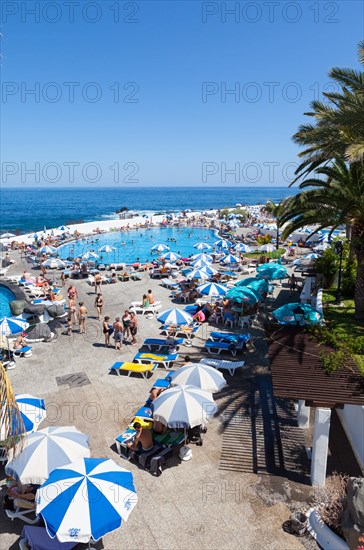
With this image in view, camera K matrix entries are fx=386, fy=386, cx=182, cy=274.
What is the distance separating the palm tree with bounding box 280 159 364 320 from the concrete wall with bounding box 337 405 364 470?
4365mm

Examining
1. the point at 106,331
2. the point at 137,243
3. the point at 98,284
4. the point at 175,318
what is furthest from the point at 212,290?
the point at 137,243

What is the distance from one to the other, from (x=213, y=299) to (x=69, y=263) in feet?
47.3

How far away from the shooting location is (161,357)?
13258 mm

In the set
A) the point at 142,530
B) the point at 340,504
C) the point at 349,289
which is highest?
the point at 349,289

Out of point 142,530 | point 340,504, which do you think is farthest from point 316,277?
point 142,530

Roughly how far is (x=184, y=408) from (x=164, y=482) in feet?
4.83

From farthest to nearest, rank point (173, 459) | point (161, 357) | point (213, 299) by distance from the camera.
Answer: point (213, 299), point (161, 357), point (173, 459)

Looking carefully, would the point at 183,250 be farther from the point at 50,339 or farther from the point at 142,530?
the point at 142,530

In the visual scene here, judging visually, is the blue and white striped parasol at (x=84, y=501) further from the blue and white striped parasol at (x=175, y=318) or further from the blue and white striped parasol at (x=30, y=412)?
the blue and white striped parasol at (x=175, y=318)

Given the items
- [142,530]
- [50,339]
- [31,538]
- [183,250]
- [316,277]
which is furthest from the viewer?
[183,250]

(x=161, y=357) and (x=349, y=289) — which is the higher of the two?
(x=349, y=289)

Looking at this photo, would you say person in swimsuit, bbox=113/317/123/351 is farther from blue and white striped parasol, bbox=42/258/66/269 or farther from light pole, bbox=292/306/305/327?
blue and white striped parasol, bbox=42/258/66/269

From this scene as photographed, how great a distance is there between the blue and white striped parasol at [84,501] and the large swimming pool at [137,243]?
3128 centimetres

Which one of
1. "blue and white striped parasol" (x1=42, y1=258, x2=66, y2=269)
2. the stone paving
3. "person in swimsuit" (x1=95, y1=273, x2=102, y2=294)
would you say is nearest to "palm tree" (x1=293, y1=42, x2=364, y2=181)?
the stone paving
